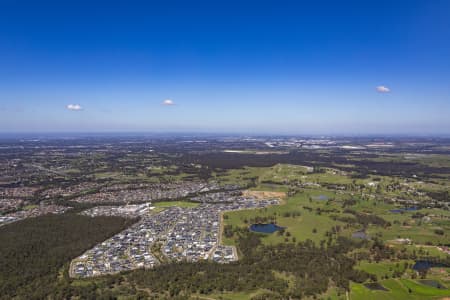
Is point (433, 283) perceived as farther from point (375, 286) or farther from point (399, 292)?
point (375, 286)

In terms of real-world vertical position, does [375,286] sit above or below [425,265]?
below

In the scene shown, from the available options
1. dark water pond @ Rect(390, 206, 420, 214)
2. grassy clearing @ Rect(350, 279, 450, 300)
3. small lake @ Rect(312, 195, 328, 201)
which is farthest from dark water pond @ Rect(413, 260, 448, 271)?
small lake @ Rect(312, 195, 328, 201)

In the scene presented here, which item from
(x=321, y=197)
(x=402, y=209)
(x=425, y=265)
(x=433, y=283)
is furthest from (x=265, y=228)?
(x=402, y=209)

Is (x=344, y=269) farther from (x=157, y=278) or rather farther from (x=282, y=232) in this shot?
(x=157, y=278)

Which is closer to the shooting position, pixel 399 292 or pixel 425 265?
pixel 399 292

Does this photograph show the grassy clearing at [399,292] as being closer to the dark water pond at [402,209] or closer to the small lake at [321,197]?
the dark water pond at [402,209]

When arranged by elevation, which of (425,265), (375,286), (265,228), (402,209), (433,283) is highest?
(402,209)

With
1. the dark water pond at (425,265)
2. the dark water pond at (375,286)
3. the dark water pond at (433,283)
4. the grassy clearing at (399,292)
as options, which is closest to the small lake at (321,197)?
the dark water pond at (425,265)
